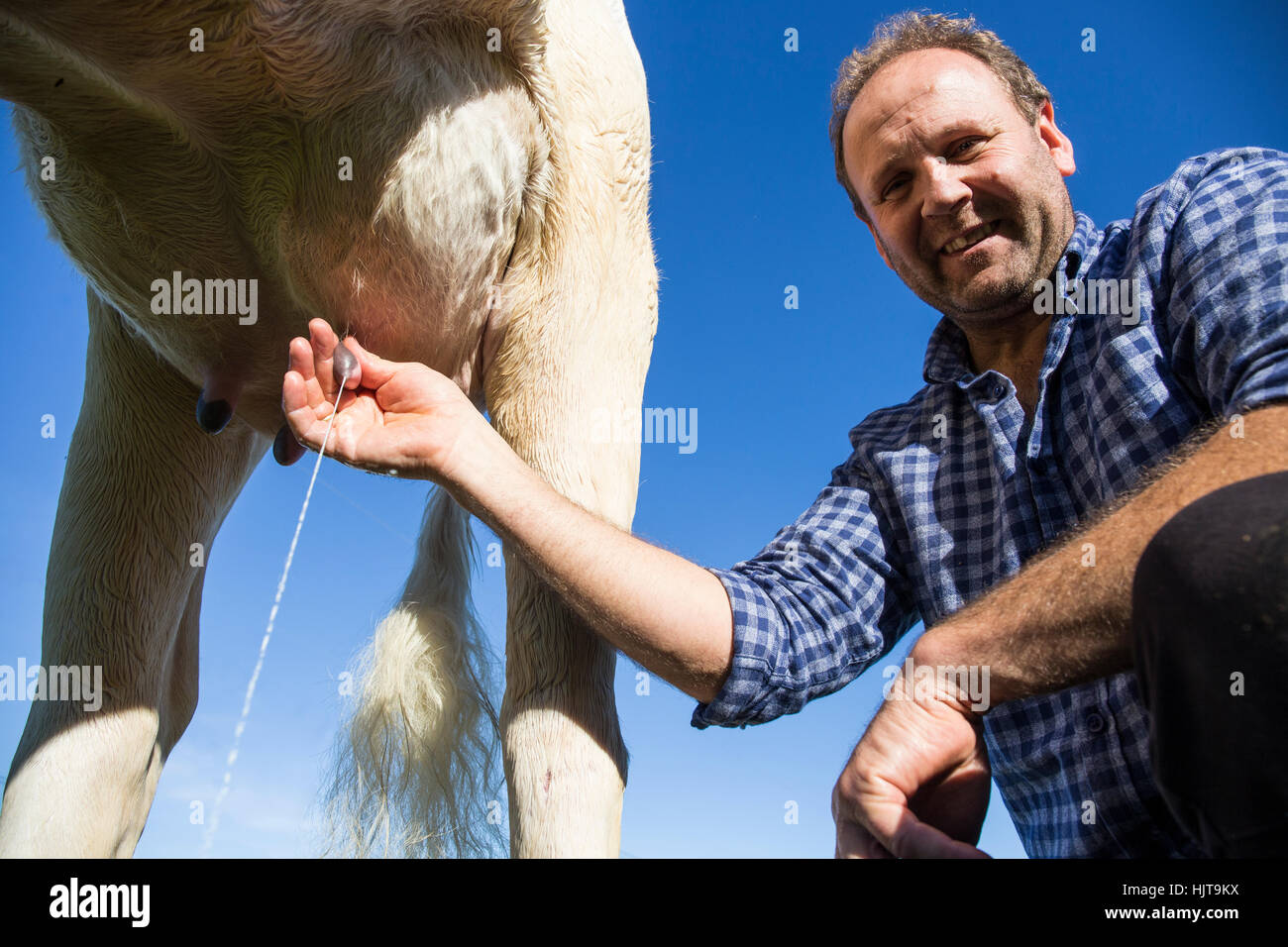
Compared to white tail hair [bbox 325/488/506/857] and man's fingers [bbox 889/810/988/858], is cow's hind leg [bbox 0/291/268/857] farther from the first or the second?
man's fingers [bbox 889/810/988/858]

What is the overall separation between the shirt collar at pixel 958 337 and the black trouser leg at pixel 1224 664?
38.5 inches

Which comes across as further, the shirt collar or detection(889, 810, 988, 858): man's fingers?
the shirt collar

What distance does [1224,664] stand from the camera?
0.78 metres

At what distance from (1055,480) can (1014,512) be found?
3.2 inches

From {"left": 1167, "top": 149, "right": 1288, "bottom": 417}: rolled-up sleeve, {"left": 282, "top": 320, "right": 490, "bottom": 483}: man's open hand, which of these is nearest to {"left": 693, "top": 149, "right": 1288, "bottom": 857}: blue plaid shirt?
{"left": 1167, "top": 149, "right": 1288, "bottom": 417}: rolled-up sleeve

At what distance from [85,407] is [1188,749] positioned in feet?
6.71

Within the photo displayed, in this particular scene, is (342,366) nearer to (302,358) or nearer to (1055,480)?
(302,358)

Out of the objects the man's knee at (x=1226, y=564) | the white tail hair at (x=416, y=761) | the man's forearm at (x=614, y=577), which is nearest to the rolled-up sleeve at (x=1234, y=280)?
the man's knee at (x=1226, y=564)

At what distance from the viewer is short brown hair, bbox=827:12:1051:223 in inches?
78.6

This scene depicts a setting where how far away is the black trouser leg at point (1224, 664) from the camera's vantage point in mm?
756

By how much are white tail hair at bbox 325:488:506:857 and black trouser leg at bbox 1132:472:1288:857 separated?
1444mm

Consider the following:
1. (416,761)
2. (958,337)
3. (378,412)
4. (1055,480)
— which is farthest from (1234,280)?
(416,761)

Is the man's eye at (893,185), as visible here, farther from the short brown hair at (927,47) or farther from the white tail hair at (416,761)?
the white tail hair at (416,761)

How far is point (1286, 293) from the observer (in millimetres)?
1212
